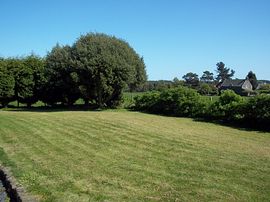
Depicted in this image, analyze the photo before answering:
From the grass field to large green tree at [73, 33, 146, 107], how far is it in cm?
1055

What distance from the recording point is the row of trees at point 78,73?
25625mm

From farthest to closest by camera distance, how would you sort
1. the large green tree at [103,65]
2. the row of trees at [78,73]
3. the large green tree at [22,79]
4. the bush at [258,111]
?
the large green tree at [22,79], the row of trees at [78,73], the large green tree at [103,65], the bush at [258,111]

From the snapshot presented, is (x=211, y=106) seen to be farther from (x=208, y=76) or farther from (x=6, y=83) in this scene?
(x=208, y=76)

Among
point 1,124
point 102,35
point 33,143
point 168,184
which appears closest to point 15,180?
point 168,184

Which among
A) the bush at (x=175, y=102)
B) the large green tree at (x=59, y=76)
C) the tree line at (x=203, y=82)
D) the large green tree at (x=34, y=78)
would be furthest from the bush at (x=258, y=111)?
the tree line at (x=203, y=82)

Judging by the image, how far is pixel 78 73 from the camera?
85.4ft

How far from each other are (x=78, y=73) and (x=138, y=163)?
58.0 feet

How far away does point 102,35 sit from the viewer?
1107 inches

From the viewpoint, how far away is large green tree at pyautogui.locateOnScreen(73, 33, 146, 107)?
25.4 meters

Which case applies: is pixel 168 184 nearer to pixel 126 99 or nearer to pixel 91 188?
pixel 91 188

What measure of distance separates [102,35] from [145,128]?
47.8 feet

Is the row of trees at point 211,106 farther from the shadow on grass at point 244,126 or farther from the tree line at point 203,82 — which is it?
the tree line at point 203,82

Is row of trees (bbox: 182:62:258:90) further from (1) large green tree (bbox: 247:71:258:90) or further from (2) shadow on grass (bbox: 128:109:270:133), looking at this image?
(2) shadow on grass (bbox: 128:109:270:133)

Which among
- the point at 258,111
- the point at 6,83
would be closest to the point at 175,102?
the point at 258,111
